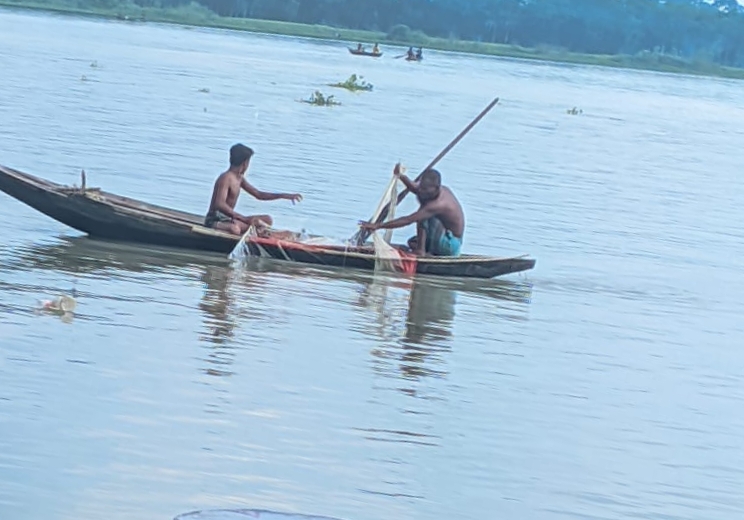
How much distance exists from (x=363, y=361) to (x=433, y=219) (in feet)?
10.8

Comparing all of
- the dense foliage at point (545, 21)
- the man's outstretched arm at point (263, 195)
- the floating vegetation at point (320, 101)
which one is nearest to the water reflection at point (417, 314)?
the man's outstretched arm at point (263, 195)

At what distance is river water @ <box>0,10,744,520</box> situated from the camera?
27.0 ft

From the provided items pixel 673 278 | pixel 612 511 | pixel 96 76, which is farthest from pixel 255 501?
pixel 96 76

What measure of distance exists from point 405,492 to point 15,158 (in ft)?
47.8

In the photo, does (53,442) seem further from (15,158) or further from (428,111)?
(428,111)

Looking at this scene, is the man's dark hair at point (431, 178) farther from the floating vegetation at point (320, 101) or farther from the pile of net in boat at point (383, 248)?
the floating vegetation at point (320, 101)

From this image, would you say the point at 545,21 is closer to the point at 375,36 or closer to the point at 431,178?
the point at 375,36

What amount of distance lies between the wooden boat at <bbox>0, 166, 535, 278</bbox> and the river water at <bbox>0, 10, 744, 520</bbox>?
140 mm

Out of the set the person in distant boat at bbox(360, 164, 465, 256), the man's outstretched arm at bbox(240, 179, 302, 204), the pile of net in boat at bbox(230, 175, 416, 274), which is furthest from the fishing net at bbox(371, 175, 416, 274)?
the man's outstretched arm at bbox(240, 179, 302, 204)

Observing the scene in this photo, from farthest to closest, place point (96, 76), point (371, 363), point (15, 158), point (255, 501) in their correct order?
point (96, 76)
point (15, 158)
point (371, 363)
point (255, 501)

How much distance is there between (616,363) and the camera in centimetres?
1228

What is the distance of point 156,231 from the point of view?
46.1 ft

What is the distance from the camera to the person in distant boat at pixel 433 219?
14.0m

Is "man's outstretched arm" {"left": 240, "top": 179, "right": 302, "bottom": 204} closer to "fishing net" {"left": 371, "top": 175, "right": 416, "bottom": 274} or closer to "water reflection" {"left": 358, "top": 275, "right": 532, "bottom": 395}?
"fishing net" {"left": 371, "top": 175, "right": 416, "bottom": 274}
